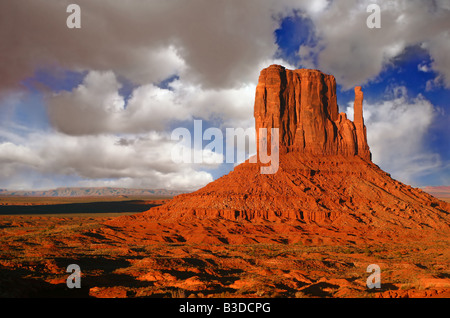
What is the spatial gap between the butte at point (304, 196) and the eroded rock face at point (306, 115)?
0.26 metres

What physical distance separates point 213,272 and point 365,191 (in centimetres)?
5404

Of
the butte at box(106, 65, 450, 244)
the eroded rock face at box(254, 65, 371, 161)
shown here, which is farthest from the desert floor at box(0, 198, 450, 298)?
the eroded rock face at box(254, 65, 371, 161)

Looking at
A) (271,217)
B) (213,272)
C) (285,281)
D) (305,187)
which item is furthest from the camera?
(305,187)

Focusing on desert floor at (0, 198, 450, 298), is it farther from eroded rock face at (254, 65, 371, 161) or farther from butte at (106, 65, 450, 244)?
eroded rock face at (254, 65, 371, 161)

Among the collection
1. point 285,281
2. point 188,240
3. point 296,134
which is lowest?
point 188,240

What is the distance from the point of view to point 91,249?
3250 centimetres

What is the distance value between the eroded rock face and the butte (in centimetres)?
26

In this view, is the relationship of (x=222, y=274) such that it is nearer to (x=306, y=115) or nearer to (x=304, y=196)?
(x=304, y=196)

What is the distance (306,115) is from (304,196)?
91.7 ft

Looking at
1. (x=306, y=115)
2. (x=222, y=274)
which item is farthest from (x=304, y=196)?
(x=222, y=274)
